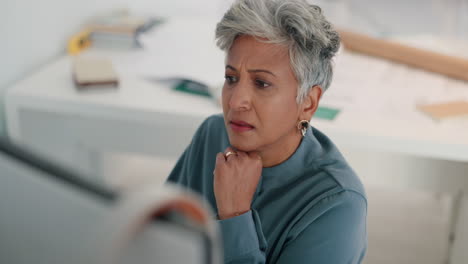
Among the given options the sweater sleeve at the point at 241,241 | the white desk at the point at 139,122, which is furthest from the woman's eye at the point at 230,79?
the white desk at the point at 139,122

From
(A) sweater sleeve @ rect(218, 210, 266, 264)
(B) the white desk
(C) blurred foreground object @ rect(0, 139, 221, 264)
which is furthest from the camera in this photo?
(B) the white desk

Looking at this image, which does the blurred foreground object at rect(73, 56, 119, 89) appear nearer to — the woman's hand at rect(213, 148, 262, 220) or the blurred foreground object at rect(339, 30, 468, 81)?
the woman's hand at rect(213, 148, 262, 220)

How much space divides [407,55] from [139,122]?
97 centimetres

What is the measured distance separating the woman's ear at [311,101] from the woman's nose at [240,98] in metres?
0.12

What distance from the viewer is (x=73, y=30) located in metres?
2.18

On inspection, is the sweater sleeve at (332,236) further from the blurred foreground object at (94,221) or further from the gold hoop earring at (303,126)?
the blurred foreground object at (94,221)

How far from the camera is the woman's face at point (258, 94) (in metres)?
1.12

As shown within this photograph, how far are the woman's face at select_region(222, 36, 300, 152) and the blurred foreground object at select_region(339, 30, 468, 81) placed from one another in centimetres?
98

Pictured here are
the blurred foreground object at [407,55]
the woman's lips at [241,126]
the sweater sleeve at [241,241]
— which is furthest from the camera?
the blurred foreground object at [407,55]

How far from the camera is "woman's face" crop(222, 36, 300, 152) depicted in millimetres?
1122

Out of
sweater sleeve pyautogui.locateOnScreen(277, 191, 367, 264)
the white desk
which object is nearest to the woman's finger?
sweater sleeve pyautogui.locateOnScreen(277, 191, 367, 264)

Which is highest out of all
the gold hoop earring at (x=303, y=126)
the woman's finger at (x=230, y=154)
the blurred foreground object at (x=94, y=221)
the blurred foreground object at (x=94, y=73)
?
the blurred foreground object at (x=94, y=221)

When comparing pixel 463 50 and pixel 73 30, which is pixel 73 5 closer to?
pixel 73 30

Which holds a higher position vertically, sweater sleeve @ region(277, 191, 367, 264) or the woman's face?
the woman's face
